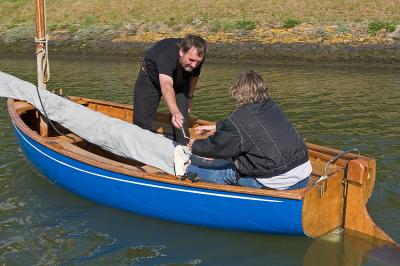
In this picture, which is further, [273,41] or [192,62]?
[273,41]

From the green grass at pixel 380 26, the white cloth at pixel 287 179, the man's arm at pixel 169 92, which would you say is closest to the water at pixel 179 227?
the white cloth at pixel 287 179

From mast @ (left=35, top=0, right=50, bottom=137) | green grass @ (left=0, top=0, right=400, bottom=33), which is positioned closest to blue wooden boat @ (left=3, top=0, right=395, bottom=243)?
mast @ (left=35, top=0, right=50, bottom=137)

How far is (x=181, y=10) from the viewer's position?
30.6 m

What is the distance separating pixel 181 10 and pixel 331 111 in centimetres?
1800

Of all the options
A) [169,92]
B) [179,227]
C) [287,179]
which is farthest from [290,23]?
[287,179]

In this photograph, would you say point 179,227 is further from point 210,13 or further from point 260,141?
point 210,13

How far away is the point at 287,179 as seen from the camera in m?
6.40

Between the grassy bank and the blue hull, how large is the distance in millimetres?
17113

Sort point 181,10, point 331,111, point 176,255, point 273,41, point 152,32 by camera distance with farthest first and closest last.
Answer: point 181,10, point 152,32, point 273,41, point 331,111, point 176,255

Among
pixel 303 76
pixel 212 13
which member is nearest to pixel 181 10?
pixel 212 13

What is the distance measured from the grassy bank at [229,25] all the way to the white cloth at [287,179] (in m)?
17.6

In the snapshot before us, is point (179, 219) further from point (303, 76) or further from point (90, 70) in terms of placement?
point (90, 70)

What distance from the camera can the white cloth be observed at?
6379mm

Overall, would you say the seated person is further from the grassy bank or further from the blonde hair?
the grassy bank
